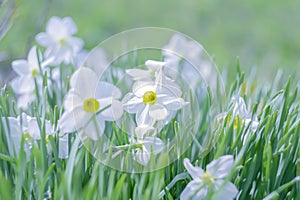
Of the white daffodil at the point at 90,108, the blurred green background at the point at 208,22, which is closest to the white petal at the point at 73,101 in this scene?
the white daffodil at the point at 90,108

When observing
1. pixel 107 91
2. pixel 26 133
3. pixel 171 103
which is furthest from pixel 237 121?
pixel 26 133

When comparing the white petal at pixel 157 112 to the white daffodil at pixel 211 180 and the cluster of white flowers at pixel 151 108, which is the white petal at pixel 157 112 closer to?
the cluster of white flowers at pixel 151 108

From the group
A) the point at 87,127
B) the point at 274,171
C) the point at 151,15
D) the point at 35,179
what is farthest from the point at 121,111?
the point at 151,15

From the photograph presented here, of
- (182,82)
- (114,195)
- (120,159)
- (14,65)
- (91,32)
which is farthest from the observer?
(91,32)

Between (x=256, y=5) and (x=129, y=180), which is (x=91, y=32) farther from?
(x=129, y=180)

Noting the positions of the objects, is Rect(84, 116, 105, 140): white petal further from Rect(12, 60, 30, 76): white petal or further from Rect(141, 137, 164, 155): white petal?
Rect(12, 60, 30, 76): white petal
